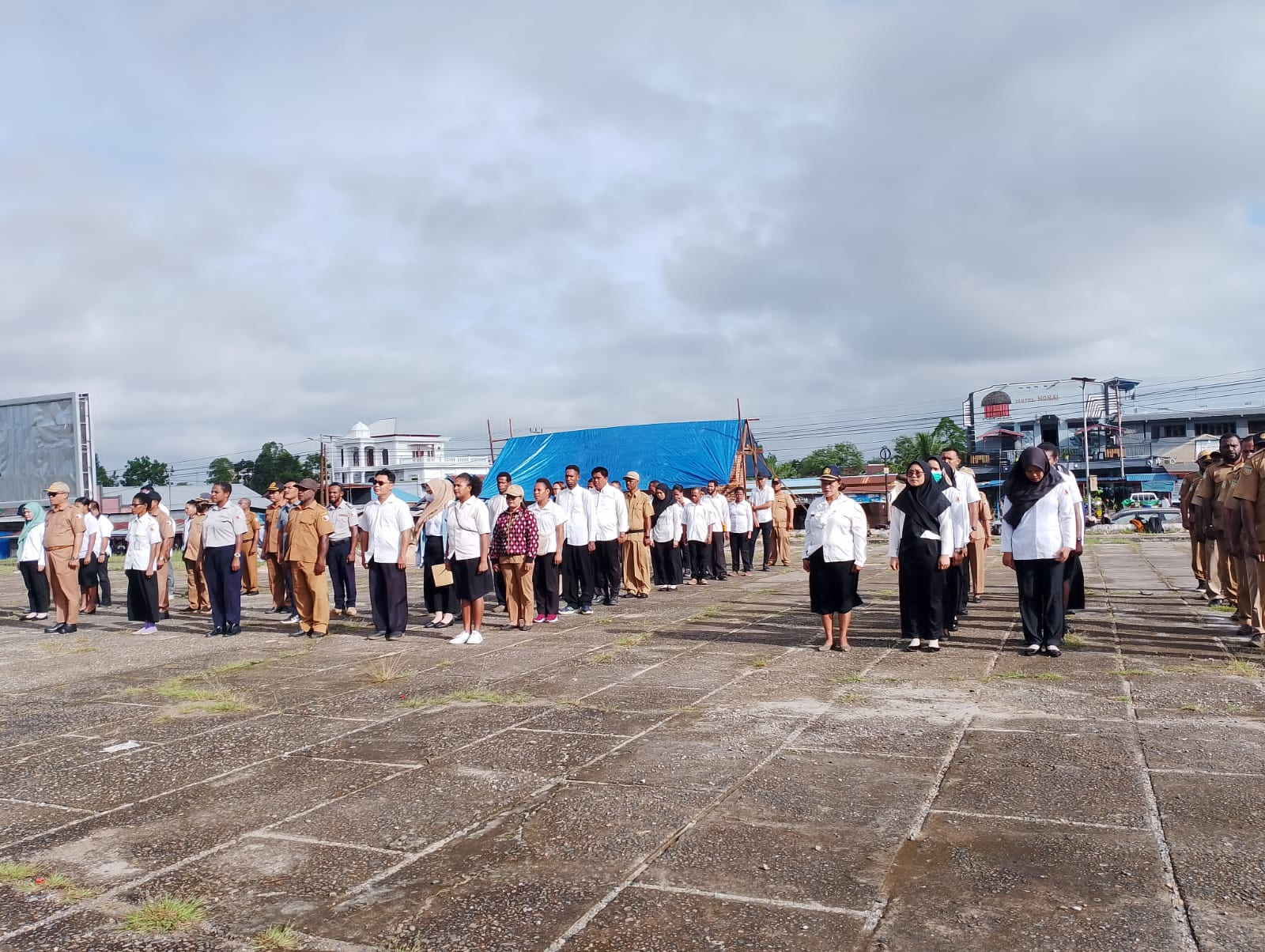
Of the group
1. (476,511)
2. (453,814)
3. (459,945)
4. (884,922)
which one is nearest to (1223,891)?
(884,922)

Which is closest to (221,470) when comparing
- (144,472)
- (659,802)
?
(144,472)

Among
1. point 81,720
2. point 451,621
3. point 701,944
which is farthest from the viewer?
point 451,621

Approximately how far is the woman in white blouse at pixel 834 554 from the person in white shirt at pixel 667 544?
593cm

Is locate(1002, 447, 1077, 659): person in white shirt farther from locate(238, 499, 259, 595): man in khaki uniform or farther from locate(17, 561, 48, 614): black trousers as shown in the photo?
locate(17, 561, 48, 614): black trousers

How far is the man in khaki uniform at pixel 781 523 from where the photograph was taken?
17688 mm

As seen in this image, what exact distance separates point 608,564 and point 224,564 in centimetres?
413

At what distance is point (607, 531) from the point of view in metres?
11.5

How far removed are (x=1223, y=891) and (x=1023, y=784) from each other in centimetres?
111

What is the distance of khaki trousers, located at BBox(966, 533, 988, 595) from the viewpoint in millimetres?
10500

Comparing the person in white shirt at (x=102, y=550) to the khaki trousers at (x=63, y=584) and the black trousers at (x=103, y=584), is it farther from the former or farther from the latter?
the khaki trousers at (x=63, y=584)

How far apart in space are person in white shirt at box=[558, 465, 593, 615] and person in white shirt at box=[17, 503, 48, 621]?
565cm

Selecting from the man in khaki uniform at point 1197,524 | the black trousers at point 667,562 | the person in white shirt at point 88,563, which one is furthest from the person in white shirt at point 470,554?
the man in khaki uniform at point 1197,524

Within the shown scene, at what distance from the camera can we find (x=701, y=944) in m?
2.74

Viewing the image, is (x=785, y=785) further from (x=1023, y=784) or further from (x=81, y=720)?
(x=81, y=720)
